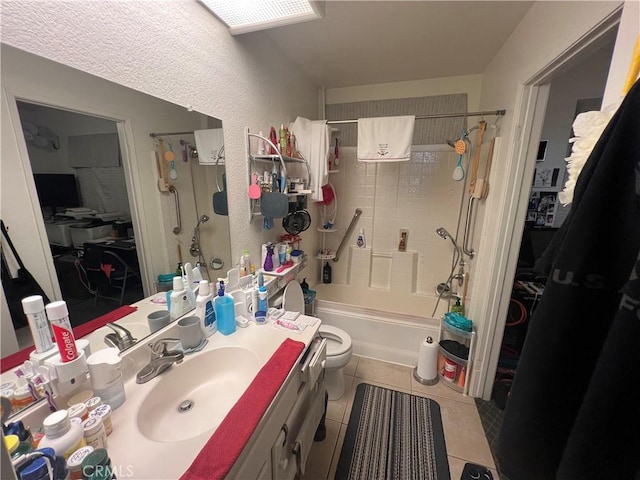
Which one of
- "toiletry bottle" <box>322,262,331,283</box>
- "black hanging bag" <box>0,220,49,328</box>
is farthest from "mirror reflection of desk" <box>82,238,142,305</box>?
"toiletry bottle" <box>322,262,331,283</box>

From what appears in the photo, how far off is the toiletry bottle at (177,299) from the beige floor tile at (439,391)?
1.70 m

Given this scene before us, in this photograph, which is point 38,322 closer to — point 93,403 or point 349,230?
point 93,403

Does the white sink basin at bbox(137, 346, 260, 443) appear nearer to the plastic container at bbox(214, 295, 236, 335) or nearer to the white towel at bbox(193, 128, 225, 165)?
the plastic container at bbox(214, 295, 236, 335)

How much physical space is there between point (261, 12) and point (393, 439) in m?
2.33

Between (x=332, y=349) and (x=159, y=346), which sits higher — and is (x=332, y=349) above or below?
below

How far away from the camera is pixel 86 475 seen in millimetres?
534

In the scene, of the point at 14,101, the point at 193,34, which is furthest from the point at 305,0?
the point at 14,101

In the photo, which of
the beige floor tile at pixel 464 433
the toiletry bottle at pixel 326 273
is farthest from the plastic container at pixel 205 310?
the toiletry bottle at pixel 326 273

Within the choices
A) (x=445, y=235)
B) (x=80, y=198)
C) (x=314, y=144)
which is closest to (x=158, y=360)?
(x=80, y=198)

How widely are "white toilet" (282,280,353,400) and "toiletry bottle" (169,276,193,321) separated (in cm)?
61

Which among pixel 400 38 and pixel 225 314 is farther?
pixel 400 38

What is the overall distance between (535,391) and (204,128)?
1466 mm

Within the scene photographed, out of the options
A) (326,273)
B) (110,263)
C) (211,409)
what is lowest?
(326,273)

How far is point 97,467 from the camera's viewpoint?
0.55 m
